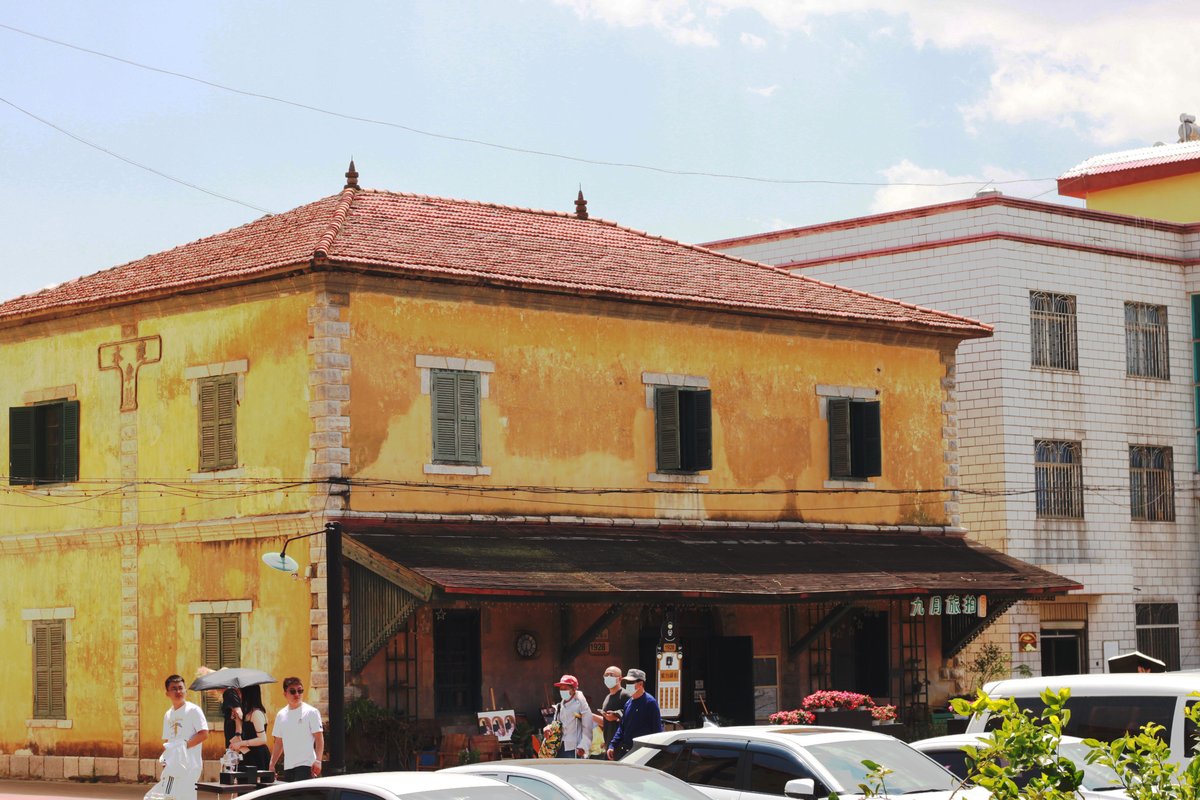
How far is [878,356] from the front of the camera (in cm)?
3384

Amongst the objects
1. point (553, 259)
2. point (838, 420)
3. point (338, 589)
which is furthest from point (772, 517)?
point (338, 589)

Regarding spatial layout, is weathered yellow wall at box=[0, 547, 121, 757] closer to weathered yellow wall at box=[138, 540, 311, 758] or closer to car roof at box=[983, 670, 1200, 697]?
weathered yellow wall at box=[138, 540, 311, 758]

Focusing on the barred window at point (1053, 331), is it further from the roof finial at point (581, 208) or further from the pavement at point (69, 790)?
the pavement at point (69, 790)

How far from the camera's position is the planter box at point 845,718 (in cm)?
2703

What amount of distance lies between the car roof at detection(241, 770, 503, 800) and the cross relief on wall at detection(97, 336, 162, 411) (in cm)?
1776

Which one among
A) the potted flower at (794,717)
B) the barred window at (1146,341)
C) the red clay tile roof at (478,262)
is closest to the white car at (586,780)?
the potted flower at (794,717)

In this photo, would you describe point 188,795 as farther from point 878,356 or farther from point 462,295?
point 878,356

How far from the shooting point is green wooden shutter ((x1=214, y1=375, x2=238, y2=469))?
93.6 feet

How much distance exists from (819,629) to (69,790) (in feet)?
37.0

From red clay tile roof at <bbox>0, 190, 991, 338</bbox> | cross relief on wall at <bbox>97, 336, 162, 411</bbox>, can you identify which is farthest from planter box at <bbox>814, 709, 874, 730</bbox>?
cross relief on wall at <bbox>97, 336, 162, 411</bbox>

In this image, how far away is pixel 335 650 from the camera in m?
24.1

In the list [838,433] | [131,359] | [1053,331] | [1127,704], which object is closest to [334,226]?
[131,359]

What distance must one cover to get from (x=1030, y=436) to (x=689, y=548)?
1014 centimetres

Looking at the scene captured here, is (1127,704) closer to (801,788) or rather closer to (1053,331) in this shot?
(801,788)
